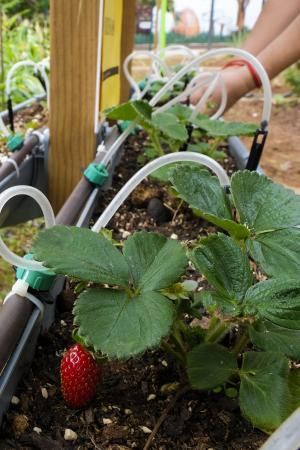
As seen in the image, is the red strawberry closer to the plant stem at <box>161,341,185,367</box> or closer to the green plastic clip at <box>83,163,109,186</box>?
the plant stem at <box>161,341,185,367</box>

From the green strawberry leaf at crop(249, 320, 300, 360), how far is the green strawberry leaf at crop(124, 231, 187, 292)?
0.08 m

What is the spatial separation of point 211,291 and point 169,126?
21.6 inches

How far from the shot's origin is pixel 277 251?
0.48m

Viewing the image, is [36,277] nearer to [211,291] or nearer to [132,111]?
[211,291]

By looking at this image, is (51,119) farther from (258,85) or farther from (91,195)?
(258,85)

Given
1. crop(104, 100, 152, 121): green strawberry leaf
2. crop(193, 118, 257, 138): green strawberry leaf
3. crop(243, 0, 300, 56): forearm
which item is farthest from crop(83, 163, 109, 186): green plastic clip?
crop(243, 0, 300, 56): forearm

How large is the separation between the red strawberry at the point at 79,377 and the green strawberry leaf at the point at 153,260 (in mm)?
97

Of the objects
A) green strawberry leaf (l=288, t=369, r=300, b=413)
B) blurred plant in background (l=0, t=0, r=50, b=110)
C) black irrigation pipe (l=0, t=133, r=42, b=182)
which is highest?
black irrigation pipe (l=0, t=133, r=42, b=182)

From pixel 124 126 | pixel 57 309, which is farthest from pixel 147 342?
pixel 124 126

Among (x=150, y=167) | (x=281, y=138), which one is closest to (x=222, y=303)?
(x=150, y=167)

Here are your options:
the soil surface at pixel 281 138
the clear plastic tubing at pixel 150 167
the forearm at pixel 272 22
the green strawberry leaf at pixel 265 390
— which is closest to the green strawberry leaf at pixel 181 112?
the forearm at pixel 272 22

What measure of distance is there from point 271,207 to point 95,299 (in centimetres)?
21

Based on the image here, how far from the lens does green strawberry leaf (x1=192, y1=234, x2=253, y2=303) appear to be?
1.39 ft

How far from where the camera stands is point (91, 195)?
0.88 meters
